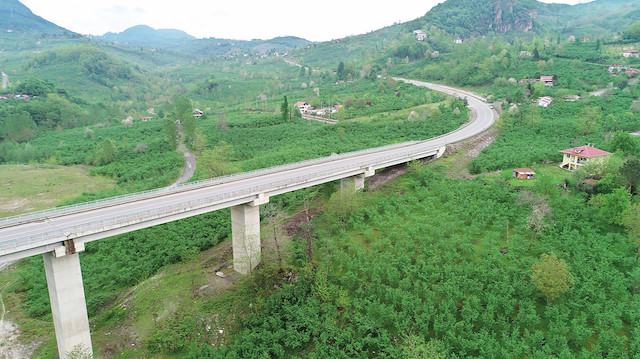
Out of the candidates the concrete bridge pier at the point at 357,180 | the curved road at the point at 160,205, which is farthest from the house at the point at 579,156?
the concrete bridge pier at the point at 357,180

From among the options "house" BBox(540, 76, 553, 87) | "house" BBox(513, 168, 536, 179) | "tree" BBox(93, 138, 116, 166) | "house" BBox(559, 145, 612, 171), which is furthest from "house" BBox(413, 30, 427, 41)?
"tree" BBox(93, 138, 116, 166)

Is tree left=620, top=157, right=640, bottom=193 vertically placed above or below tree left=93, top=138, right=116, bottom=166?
above

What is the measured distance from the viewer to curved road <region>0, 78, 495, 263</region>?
2536 cm

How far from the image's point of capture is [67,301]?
1031 inches

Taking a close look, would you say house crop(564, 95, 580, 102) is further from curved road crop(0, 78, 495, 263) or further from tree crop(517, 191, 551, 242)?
tree crop(517, 191, 551, 242)

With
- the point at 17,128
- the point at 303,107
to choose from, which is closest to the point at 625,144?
the point at 303,107

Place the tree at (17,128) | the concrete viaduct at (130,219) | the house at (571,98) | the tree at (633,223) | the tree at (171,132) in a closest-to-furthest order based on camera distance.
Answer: the concrete viaduct at (130,219) < the tree at (633,223) < the house at (571,98) < the tree at (171,132) < the tree at (17,128)

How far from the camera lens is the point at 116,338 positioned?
30531mm

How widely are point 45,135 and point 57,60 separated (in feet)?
304

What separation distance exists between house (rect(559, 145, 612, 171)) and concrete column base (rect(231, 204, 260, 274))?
128 ft

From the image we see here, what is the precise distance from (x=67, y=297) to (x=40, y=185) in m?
47.9

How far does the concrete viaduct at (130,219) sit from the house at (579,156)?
22.4 m

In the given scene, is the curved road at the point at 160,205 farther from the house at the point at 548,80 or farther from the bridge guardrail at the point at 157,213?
the house at the point at 548,80

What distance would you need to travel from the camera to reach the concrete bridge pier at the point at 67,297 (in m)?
25.8
